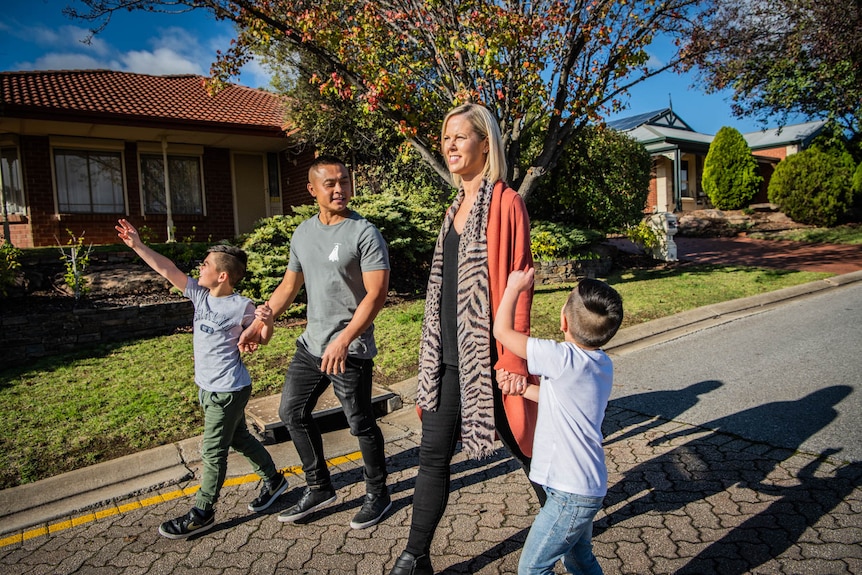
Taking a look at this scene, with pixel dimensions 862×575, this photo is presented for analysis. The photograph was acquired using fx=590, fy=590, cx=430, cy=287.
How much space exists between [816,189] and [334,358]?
20942 millimetres

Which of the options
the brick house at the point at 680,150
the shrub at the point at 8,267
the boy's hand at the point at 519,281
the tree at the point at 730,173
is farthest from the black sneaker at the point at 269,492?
the tree at the point at 730,173

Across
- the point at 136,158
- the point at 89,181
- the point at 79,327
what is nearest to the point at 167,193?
the point at 136,158

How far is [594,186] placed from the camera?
501 inches

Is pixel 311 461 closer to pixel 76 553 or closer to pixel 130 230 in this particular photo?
pixel 76 553

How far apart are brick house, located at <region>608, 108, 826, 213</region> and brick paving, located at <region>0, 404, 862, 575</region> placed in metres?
22.3

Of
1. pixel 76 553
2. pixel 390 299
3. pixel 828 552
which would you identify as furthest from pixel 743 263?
pixel 76 553

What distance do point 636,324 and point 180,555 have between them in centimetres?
→ 619

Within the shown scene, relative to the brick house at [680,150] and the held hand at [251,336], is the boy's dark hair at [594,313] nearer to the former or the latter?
the held hand at [251,336]

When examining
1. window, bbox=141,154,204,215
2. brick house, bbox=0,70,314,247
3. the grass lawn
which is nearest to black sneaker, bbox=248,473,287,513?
the grass lawn

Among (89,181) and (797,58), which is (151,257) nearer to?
(89,181)

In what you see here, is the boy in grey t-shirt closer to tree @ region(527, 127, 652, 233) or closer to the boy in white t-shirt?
the boy in white t-shirt

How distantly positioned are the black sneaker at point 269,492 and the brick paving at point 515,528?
0.18 feet

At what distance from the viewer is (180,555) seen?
2988 mm

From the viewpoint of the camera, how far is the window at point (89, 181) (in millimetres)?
14609
